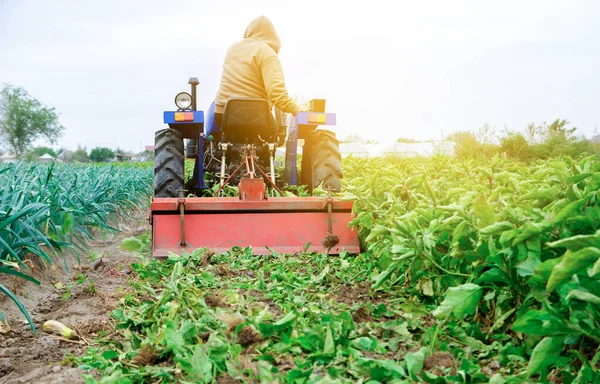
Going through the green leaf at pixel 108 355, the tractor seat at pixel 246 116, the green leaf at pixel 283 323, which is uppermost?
the tractor seat at pixel 246 116

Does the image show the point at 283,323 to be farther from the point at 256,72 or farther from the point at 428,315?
the point at 256,72

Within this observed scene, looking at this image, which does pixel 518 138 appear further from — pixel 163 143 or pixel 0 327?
pixel 0 327

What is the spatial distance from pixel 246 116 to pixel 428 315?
8.14ft

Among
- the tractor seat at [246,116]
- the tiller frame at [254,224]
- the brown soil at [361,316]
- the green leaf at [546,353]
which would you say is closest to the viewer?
the green leaf at [546,353]

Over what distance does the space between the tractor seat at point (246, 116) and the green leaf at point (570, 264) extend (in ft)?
10.3

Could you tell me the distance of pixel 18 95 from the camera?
65.3 metres

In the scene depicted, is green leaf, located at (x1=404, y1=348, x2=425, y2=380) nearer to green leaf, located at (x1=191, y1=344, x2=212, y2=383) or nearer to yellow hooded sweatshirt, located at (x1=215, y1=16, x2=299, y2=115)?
green leaf, located at (x1=191, y1=344, x2=212, y2=383)

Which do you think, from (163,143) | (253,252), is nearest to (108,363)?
(253,252)

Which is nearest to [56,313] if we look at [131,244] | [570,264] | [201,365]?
[131,244]

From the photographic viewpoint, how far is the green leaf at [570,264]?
1534mm

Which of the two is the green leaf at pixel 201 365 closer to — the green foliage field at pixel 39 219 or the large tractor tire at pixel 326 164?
the green foliage field at pixel 39 219

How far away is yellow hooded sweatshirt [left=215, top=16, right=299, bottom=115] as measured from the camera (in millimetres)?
4688

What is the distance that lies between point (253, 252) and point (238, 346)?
192cm

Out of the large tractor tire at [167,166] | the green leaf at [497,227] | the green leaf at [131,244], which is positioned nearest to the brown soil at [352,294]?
the green leaf at [497,227]
